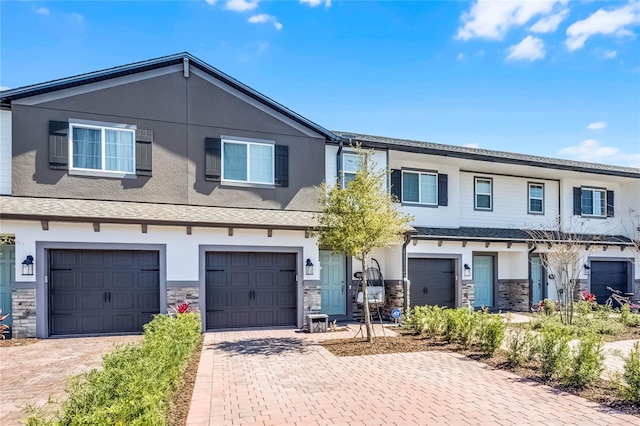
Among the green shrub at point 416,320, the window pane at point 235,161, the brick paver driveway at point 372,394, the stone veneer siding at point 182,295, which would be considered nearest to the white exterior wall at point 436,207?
the green shrub at point 416,320

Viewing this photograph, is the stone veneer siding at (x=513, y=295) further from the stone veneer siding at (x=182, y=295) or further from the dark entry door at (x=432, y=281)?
the stone veneer siding at (x=182, y=295)

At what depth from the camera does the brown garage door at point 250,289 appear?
37.7 ft

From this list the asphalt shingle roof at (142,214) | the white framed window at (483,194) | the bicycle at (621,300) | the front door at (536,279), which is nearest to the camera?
the asphalt shingle roof at (142,214)

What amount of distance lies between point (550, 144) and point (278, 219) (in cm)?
1465

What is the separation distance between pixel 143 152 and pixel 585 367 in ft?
38.4

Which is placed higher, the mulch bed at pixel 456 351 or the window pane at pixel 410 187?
the window pane at pixel 410 187

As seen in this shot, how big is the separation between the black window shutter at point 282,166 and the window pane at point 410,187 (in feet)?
15.3

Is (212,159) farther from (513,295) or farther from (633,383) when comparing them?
(513,295)

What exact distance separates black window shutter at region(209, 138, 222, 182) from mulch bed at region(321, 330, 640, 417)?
603cm

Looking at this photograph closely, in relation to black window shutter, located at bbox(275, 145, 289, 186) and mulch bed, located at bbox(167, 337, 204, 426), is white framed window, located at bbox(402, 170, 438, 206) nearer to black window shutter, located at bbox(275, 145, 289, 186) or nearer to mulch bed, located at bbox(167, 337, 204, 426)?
black window shutter, located at bbox(275, 145, 289, 186)

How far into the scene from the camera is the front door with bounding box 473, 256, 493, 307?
1609 cm

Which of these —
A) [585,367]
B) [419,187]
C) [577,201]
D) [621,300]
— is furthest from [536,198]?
[585,367]

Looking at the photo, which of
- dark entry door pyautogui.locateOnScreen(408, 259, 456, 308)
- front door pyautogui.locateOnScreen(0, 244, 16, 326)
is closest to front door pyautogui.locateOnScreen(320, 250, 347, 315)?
dark entry door pyautogui.locateOnScreen(408, 259, 456, 308)

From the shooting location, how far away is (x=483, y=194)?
16.3m
